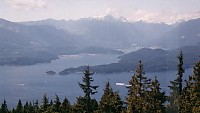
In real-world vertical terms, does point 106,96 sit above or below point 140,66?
below

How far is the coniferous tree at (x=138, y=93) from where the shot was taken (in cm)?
2630

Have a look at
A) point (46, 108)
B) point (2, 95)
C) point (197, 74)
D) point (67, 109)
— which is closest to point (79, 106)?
point (67, 109)

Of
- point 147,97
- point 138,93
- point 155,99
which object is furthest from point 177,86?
point 138,93

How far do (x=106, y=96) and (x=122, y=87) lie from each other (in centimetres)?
16135

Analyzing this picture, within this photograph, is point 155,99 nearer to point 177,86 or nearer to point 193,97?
point 193,97

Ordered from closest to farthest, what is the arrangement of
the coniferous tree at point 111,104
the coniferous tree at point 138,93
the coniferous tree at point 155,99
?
1. the coniferous tree at point 138,93
2. the coniferous tree at point 155,99
3. the coniferous tree at point 111,104

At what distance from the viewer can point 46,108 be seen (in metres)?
34.5

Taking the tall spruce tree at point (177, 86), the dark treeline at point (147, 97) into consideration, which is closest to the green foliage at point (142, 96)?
the dark treeline at point (147, 97)

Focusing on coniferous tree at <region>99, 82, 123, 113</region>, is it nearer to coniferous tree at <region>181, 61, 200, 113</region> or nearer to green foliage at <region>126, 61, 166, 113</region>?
green foliage at <region>126, 61, 166, 113</region>

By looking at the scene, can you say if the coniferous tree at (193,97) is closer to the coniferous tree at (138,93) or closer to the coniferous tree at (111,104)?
the coniferous tree at (138,93)

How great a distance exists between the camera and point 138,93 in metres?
26.5

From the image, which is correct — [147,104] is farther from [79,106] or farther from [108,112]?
[79,106]

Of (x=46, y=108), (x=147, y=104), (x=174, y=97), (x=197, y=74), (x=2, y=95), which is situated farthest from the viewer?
(x=2, y=95)

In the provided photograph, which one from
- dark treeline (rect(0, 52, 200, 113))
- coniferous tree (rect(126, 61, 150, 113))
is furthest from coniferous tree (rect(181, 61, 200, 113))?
coniferous tree (rect(126, 61, 150, 113))
